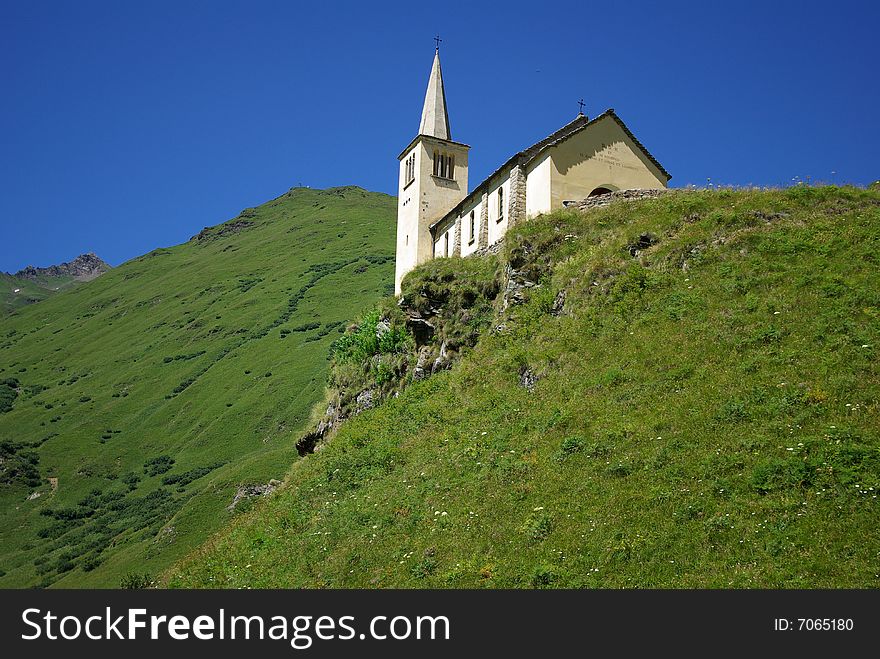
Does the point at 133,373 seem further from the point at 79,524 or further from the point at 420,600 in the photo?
the point at 420,600

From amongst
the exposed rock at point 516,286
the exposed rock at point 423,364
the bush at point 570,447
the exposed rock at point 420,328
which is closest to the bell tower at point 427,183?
the exposed rock at point 420,328

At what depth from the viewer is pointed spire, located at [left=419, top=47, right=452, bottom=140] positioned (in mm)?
49625

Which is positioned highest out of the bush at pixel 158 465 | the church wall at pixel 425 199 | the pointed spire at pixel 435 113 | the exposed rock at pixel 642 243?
the pointed spire at pixel 435 113

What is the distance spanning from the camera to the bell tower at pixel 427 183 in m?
47.1

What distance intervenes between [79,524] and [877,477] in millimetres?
71356

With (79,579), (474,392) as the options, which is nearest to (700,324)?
(474,392)

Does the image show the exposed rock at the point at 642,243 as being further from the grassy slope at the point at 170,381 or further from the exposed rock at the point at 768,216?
the grassy slope at the point at 170,381

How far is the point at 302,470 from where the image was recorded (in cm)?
3262

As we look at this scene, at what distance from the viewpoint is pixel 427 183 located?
47.8 m

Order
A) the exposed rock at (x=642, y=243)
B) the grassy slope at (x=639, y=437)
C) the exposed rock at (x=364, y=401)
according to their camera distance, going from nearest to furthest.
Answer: the grassy slope at (x=639, y=437) < the exposed rock at (x=642, y=243) < the exposed rock at (x=364, y=401)

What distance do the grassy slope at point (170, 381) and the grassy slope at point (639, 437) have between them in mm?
31117

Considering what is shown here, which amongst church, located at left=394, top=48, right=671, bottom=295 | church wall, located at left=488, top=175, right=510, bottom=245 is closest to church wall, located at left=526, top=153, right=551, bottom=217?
church, located at left=394, top=48, right=671, bottom=295

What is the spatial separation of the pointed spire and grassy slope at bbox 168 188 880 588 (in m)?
19.1

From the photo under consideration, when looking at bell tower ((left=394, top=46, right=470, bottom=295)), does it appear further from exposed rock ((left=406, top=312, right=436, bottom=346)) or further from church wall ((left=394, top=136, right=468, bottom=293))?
exposed rock ((left=406, top=312, right=436, bottom=346))
